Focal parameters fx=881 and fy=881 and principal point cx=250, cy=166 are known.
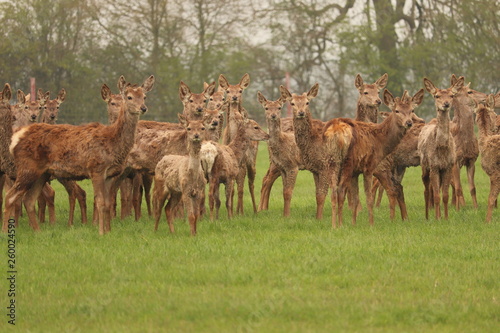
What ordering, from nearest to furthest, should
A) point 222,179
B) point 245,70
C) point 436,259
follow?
point 436,259 < point 222,179 < point 245,70

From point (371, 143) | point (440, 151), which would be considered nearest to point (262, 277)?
point (371, 143)

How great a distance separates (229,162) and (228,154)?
0.84ft

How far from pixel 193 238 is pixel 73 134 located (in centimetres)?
255

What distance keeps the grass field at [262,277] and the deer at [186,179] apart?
13.9 inches

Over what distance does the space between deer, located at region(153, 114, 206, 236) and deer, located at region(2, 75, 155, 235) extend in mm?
726

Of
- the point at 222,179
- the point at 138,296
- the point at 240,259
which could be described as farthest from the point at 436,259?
the point at 222,179

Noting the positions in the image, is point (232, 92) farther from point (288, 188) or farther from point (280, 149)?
point (288, 188)

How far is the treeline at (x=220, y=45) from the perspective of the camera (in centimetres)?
3612

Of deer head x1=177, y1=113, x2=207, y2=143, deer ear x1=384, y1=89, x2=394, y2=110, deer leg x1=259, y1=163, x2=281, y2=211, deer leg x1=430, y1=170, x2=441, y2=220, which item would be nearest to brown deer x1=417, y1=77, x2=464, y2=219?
deer leg x1=430, y1=170, x2=441, y2=220

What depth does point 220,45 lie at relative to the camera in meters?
38.7

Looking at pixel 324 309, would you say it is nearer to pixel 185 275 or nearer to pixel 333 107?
pixel 185 275

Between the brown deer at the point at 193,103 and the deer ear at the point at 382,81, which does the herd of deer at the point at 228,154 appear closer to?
the brown deer at the point at 193,103

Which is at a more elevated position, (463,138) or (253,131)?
(253,131)

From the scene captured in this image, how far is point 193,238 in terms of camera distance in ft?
37.1
